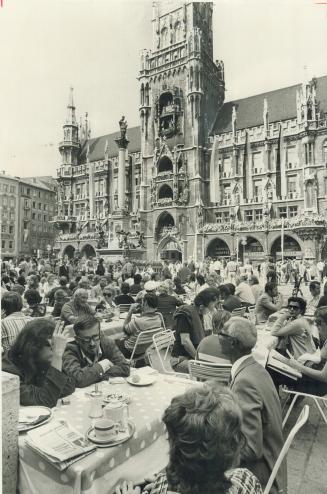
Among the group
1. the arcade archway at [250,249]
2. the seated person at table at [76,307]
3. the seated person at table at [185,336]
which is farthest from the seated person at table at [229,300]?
the arcade archway at [250,249]

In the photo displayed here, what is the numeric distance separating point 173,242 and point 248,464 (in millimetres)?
37349

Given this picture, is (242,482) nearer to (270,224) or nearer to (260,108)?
(270,224)

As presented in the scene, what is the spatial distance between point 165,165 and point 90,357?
3972 centimetres

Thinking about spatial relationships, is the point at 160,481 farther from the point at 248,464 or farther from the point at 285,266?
the point at 285,266

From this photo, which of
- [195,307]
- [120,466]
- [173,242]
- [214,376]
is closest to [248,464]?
[120,466]

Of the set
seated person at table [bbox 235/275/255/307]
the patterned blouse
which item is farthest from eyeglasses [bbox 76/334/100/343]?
seated person at table [bbox 235/275/255/307]

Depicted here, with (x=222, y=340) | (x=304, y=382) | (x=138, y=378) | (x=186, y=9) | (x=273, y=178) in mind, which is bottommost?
(x=304, y=382)

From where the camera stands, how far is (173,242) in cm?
3966

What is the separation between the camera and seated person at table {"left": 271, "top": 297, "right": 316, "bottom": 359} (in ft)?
15.1

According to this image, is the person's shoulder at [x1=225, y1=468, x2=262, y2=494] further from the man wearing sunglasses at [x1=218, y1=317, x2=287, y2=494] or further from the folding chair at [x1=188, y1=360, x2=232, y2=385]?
the folding chair at [x1=188, y1=360, x2=232, y2=385]

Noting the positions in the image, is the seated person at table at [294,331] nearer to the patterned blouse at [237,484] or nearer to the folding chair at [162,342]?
the folding chair at [162,342]

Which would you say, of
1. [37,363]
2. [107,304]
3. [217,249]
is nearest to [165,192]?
[217,249]

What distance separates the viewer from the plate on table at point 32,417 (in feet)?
7.98

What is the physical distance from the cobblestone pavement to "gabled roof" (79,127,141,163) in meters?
47.5
